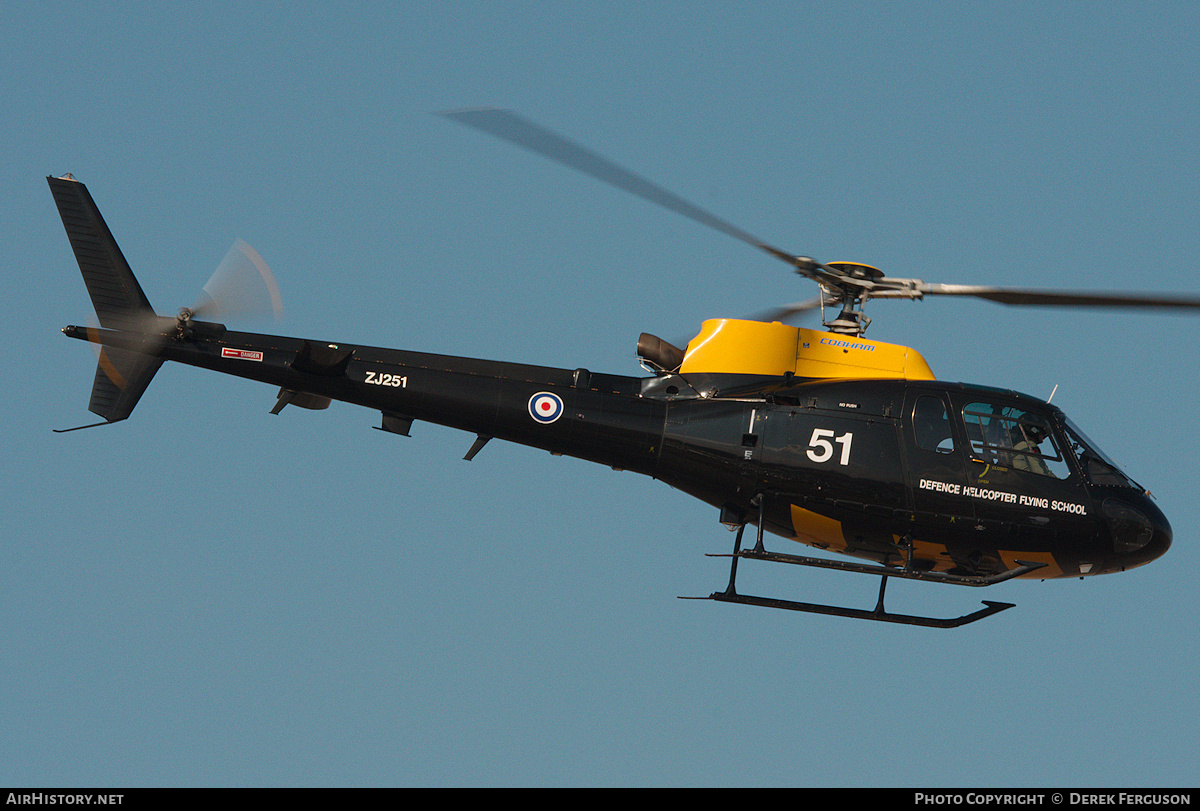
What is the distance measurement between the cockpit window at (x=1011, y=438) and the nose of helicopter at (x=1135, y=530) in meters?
0.88

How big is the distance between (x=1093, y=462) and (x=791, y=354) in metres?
4.65

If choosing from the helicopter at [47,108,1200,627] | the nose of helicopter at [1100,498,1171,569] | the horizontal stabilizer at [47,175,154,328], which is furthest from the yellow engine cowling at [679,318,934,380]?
the horizontal stabilizer at [47,175,154,328]

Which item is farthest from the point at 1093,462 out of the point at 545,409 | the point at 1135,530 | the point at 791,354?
the point at 545,409

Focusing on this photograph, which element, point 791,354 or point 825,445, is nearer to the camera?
point 825,445

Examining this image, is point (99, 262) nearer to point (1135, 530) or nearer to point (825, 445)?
point (825, 445)

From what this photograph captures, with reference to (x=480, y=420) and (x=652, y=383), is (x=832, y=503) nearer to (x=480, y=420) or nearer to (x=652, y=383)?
(x=652, y=383)

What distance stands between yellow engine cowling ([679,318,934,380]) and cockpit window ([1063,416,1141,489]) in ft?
7.28

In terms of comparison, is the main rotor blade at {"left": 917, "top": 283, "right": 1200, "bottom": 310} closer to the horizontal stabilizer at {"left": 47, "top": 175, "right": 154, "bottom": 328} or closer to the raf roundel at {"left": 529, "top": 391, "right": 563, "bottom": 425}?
the raf roundel at {"left": 529, "top": 391, "right": 563, "bottom": 425}

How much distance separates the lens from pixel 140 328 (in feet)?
64.2

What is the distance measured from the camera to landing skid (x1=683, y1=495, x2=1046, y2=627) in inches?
738

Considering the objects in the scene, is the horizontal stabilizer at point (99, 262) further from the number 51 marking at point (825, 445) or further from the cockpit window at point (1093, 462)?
the cockpit window at point (1093, 462)

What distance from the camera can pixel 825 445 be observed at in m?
19.4

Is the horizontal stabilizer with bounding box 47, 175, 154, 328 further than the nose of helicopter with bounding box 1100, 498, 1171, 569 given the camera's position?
Yes

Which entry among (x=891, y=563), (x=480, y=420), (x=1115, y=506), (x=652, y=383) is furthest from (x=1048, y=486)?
(x=480, y=420)
